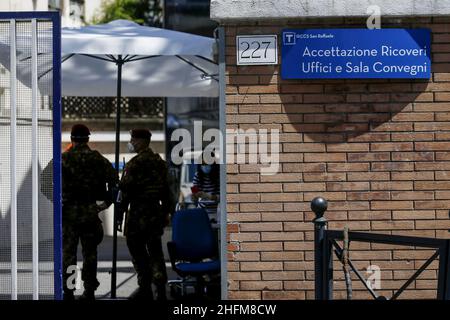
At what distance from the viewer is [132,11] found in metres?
36.3

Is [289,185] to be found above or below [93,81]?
below

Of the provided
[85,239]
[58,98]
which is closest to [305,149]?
[58,98]

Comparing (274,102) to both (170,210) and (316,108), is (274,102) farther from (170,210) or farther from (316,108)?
(170,210)

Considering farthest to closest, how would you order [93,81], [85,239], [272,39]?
[93,81] → [85,239] → [272,39]

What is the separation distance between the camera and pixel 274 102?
7.32m

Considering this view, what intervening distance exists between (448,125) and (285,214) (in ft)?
4.72

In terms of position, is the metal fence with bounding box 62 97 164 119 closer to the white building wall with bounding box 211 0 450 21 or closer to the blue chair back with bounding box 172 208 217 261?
the blue chair back with bounding box 172 208 217 261

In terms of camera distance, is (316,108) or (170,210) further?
(170,210)

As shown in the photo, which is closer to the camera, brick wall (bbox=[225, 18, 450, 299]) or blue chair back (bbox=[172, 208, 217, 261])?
brick wall (bbox=[225, 18, 450, 299])

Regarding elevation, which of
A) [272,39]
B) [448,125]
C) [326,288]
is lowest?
[326,288]

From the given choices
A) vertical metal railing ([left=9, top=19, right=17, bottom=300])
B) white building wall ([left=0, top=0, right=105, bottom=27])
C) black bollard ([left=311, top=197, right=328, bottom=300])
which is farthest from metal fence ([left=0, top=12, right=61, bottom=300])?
white building wall ([left=0, top=0, right=105, bottom=27])

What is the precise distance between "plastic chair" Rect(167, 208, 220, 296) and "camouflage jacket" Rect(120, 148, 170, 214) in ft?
1.13

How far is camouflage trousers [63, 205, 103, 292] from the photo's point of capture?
29.8ft

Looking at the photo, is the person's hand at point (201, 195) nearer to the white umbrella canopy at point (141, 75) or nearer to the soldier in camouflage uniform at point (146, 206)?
the white umbrella canopy at point (141, 75)
